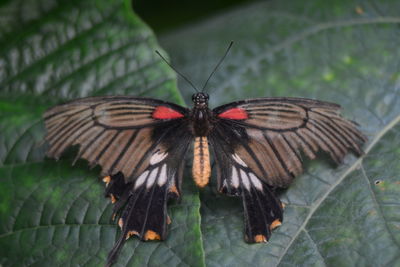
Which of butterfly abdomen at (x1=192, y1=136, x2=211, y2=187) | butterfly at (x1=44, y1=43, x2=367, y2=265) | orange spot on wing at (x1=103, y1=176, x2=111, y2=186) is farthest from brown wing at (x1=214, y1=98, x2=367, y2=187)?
orange spot on wing at (x1=103, y1=176, x2=111, y2=186)

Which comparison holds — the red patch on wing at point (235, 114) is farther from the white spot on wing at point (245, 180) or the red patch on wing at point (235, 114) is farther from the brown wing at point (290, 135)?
the white spot on wing at point (245, 180)

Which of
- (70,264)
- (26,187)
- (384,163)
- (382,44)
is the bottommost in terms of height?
(70,264)

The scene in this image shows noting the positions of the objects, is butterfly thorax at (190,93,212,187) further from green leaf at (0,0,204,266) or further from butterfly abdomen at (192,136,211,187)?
green leaf at (0,0,204,266)

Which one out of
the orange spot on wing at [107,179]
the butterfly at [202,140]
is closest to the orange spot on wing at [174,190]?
the butterfly at [202,140]

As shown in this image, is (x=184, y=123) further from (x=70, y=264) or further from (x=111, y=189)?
(x=70, y=264)

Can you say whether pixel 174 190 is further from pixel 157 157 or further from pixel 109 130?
pixel 109 130

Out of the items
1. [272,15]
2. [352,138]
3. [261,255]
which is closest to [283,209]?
[261,255]
